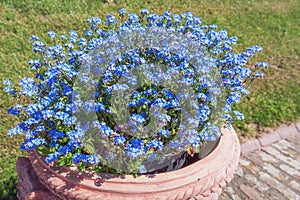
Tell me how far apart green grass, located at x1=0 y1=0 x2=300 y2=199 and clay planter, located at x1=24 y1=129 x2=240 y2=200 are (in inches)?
51.1

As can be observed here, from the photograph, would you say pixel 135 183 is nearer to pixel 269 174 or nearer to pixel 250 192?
pixel 250 192

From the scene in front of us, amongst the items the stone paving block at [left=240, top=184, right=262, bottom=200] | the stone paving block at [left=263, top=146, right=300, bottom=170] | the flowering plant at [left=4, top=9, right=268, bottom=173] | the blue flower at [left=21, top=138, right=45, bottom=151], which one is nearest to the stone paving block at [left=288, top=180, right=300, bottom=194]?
the stone paving block at [left=263, top=146, right=300, bottom=170]

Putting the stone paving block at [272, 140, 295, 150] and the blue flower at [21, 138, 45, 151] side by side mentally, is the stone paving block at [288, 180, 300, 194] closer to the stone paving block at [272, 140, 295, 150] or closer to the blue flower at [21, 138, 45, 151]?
the stone paving block at [272, 140, 295, 150]

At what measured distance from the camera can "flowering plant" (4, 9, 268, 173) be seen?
2.05m

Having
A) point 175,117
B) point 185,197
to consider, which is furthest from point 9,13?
point 185,197

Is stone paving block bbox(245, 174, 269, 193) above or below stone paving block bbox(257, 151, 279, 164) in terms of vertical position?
below

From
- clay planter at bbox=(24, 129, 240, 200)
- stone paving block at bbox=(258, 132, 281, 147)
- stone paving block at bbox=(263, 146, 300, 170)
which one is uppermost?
clay planter at bbox=(24, 129, 240, 200)

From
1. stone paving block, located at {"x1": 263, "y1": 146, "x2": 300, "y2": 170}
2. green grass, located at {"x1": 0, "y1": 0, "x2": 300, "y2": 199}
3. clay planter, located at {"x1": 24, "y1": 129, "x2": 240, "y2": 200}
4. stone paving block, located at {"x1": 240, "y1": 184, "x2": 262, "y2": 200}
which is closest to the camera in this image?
Answer: clay planter, located at {"x1": 24, "y1": 129, "x2": 240, "y2": 200}

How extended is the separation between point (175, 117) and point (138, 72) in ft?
1.13

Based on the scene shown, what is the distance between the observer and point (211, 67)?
2.37 meters

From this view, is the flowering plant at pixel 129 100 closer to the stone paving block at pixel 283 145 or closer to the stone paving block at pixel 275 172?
the stone paving block at pixel 275 172

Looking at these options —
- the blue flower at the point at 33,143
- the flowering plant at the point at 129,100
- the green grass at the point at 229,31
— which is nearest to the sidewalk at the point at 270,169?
the green grass at the point at 229,31

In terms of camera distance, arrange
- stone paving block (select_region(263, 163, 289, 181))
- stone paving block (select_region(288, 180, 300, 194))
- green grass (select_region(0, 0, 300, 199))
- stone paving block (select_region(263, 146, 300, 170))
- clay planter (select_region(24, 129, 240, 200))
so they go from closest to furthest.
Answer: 1. clay planter (select_region(24, 129, 240, 200))
2. stone paving block (select_region(288, 180, 300, 194))
3. stone paving block (select_region(263, 163, 289, 181))
4. stone paving block (select_region(263, 146, 300, 170))
5. green grass (select_region(0, 0, 300, 199))

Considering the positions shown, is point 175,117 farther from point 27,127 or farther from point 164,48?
point 27,127
